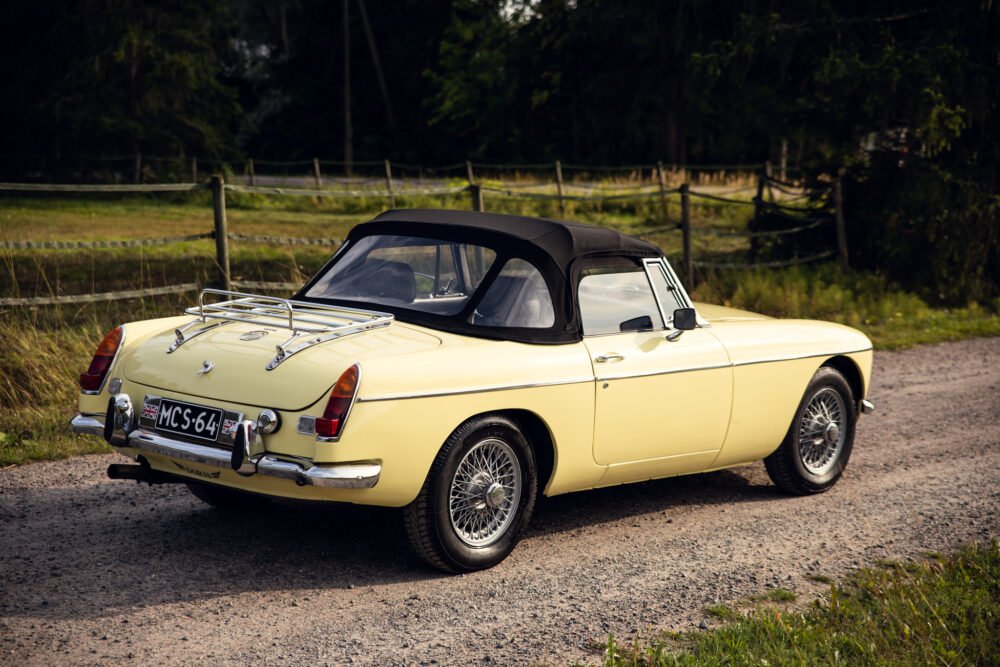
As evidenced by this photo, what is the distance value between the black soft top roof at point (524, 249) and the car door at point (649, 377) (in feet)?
0.30

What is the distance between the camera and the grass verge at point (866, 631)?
4.37m

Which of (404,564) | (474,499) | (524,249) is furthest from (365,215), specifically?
(474,499)

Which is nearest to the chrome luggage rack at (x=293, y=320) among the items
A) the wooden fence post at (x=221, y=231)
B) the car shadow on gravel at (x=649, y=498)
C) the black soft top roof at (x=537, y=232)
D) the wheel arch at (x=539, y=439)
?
the black soft top roof at (x=537, y=232)

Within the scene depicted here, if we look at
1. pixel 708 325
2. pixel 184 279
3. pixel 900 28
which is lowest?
pixel 184 279

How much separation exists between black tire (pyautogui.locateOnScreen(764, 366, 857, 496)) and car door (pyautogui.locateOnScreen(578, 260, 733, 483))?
0.65m

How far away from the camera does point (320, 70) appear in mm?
62250

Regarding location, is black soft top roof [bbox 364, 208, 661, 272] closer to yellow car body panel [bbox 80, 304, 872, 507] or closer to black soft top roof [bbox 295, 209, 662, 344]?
black soft top roof [bbox 295, 209, 662, 344]

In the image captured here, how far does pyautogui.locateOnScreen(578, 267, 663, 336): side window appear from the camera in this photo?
5.94 metres

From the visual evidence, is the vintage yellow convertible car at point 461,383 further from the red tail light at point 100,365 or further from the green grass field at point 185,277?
the green grass field at point 185,277

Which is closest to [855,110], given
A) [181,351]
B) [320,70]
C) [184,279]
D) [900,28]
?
[900,28]

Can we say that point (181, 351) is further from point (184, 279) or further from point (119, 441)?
point (184, 279)

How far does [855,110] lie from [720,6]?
2.90 metres

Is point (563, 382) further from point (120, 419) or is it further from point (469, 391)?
point (120, 419)

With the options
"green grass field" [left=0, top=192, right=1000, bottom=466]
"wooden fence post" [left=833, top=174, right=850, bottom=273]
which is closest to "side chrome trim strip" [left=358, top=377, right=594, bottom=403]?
"green grass field" [left=0, top=192, right=1000, bottom=466]
